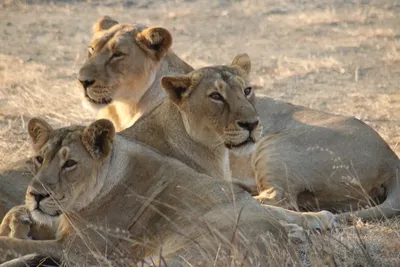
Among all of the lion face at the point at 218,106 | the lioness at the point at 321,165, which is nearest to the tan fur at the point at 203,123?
the lion face at the point at 218,106

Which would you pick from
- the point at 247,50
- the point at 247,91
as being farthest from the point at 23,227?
the point at 247,50

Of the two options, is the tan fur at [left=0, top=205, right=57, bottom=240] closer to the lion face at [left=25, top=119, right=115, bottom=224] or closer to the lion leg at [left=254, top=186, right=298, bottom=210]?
the lion face at [left=25, top=119, right=115, bottom=224]

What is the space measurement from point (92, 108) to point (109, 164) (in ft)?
5.98

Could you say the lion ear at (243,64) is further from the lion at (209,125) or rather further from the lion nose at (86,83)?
the lion nose at (86,83)

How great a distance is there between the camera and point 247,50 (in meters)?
13.2

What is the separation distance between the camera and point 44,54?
13062 millimetres

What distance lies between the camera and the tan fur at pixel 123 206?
4.88 m

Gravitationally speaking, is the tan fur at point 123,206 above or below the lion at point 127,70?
above

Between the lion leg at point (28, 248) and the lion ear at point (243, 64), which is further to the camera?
the lion ear at point (243, 64)

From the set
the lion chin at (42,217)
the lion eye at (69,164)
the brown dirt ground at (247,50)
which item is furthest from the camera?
the brown dirt ground at (247,50)

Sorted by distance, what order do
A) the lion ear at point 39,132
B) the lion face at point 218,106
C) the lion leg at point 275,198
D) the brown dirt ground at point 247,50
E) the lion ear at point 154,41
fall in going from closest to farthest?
the lion ear at point 39,132, the lion face at point 218,106, the lion leg at point 275,198, the lion ear at point 154,41, the brown dirt ground at point 247,50

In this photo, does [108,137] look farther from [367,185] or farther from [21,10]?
[21,10]

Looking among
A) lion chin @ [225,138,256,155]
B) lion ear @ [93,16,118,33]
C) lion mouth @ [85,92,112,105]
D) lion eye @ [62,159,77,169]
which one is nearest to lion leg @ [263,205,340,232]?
lion chin @ [225,138,256,155]

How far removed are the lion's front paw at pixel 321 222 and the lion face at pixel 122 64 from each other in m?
1.89
